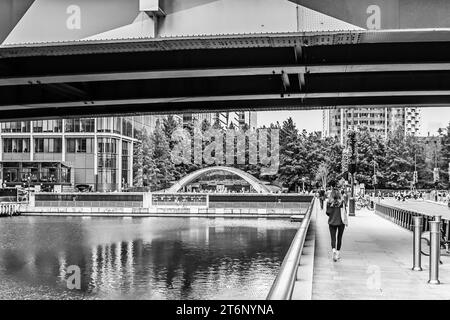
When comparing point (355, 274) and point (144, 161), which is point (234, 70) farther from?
point (144, 161)

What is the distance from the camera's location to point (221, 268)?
120ft

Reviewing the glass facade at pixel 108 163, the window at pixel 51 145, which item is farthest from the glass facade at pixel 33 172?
the glass facade at pixel 108 163

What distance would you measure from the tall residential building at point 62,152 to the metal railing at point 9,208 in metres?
14.4

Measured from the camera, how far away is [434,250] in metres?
11.7

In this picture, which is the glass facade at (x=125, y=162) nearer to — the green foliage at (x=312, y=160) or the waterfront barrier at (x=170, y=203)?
the green foliage at (x=312, y=160)

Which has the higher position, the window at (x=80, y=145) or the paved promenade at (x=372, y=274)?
the window at (x=80, y=145)

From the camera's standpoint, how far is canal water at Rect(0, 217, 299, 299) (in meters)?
29.6

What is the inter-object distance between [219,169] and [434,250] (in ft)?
297

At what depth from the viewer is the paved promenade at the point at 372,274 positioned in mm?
10586

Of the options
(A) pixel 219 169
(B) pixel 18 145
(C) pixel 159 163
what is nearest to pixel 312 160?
(A) pixel 219 169

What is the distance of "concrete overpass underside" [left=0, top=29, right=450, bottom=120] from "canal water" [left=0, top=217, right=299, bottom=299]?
936 centimetres

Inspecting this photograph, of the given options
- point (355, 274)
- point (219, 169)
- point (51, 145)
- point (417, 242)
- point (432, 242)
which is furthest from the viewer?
point (219, 169)

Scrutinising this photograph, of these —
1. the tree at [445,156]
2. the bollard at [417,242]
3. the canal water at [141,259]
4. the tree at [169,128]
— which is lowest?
the canal water at [141,259]

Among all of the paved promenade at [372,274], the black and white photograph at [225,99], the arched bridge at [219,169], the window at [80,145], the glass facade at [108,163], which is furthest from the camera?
the window at [80,145]
